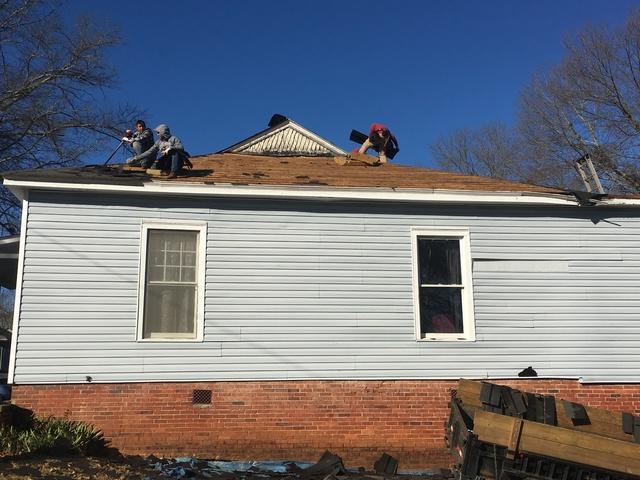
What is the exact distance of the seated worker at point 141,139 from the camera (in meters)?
10.1

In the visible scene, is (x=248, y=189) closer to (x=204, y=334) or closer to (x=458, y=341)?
(x=204, y=334)

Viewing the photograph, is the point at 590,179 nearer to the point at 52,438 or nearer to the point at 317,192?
the point at 317,192

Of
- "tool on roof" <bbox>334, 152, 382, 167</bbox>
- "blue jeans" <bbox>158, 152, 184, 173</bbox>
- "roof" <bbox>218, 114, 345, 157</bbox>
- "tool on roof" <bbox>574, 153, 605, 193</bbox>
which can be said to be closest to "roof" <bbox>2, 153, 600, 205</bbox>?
"blue jeans" <bbox>158, 152, 184, 173</bbox>

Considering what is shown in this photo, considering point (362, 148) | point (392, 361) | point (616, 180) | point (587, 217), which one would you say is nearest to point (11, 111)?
point (362, 148)

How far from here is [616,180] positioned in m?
25.7

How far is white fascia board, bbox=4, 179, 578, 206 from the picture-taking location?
27.9 feet

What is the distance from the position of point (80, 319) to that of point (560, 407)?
6448mm

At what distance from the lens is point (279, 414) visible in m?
8.51

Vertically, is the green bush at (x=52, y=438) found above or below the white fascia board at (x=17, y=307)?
below

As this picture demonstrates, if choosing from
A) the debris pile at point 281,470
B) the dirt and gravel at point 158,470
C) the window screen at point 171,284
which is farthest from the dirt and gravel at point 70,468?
the window screen at point 171,284

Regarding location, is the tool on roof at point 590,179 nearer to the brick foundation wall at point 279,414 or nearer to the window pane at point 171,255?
the brick foundation wall at point 279,414

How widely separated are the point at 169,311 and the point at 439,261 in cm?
424

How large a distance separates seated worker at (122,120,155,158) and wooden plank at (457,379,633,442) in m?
6.59

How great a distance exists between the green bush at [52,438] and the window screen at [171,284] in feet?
A: 4.85
